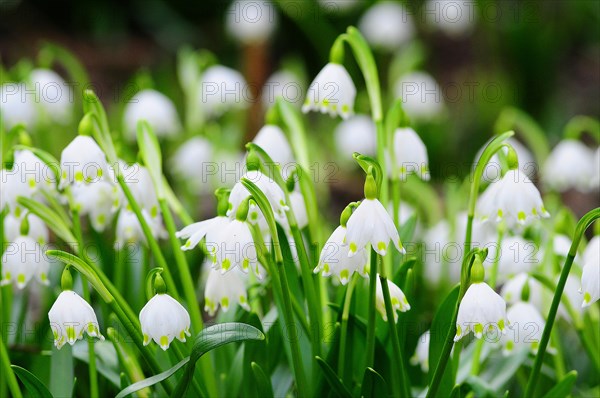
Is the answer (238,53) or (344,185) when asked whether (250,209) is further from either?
(238,53)

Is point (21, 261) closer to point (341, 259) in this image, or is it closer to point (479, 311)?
point (341, 259)

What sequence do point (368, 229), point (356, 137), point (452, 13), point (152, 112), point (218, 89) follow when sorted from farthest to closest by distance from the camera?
point (452, 13), point (356, 137), point (218, 89), point (152, 112), point (368, 229)

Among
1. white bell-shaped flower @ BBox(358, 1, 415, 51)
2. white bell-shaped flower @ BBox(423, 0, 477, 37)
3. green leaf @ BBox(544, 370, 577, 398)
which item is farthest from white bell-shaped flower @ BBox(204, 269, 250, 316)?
white bell-shaped flower @ BBox(423, 0, 477, 37)

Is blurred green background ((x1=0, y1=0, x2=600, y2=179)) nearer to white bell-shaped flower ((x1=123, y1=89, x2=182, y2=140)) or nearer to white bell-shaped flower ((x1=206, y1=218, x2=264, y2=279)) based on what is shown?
white bell-shaped flower ((x1=123, y1=89, x2=182, y2=140))

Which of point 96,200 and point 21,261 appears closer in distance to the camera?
point 21,261

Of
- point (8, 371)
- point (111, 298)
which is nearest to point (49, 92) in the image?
point (8, 371)

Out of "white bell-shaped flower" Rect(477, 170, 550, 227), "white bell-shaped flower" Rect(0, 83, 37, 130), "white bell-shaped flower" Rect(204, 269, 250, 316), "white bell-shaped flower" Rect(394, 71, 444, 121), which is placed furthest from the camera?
"white bell-shaped flower" Rect(394, 71, 444, 121)

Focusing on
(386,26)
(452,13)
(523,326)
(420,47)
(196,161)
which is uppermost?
(452,13)

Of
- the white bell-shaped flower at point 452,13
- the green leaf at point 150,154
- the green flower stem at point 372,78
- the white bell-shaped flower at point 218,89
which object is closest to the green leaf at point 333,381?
the green flower stem at point 372,78
